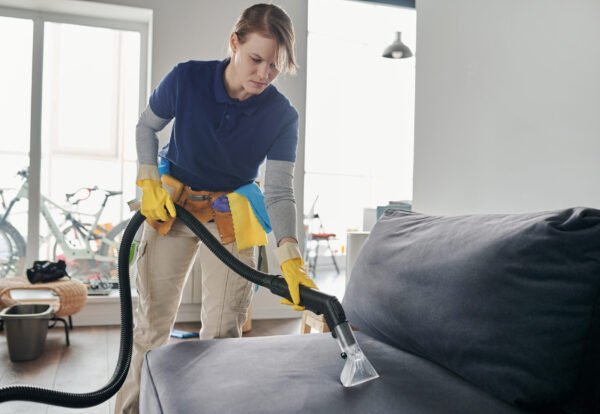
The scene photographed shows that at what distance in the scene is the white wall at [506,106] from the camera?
1394 mm

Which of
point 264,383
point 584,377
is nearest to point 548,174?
point 584,377

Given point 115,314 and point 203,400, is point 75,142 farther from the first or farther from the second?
point 203,400

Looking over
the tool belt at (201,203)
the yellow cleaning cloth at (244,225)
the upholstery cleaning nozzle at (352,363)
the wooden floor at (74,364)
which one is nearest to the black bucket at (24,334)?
the wooden floor at (74,364)

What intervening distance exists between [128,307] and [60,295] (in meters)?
1.75

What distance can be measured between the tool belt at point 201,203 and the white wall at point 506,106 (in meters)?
0.88

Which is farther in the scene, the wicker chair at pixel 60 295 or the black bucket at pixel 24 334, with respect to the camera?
the wicker chair at pixel 60 295

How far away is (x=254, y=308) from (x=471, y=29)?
247cm

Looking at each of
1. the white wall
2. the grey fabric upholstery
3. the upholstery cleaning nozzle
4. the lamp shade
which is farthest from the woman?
the lamp shade

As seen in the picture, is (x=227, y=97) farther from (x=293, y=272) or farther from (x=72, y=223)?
(x=72, y=223)

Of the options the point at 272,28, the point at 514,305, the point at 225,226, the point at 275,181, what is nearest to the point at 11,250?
the point at 225,226

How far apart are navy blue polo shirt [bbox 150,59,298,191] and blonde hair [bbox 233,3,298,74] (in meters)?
0.14

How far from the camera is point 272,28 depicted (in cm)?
142

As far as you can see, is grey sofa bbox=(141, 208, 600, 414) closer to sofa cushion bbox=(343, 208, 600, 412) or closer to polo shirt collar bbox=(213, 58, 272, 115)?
sofa cushion bbox=(343, 208, 600, 412)

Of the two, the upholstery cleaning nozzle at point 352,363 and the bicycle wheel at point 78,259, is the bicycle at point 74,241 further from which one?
the upholstery cleaning nozzle at point 352,363
